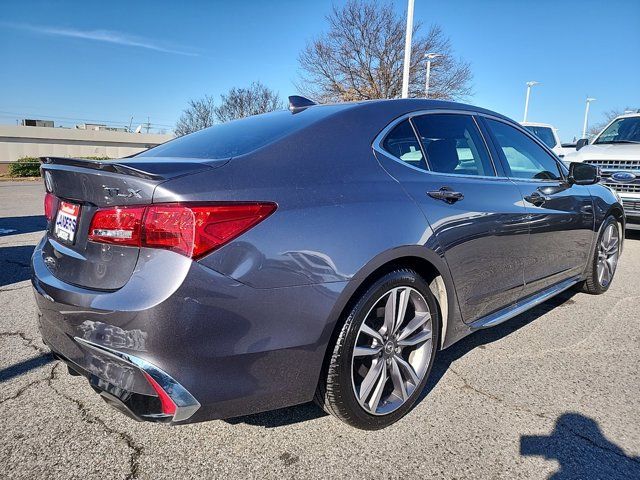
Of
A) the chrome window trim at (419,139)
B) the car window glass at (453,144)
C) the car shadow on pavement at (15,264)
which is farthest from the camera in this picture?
the car shadow on pavement at (15,264)

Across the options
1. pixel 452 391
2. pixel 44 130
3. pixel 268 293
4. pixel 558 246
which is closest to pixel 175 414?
pixel 268 293

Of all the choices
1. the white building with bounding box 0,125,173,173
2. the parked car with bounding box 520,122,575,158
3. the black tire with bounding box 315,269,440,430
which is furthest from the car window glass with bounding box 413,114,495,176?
the white building with bounding box 0,125,173,173

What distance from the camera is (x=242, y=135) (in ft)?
8.14

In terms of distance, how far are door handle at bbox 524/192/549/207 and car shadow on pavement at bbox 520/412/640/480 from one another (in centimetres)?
146

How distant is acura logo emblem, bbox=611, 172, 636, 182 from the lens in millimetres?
7047

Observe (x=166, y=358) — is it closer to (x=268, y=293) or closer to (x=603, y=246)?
(x=268, y=293)

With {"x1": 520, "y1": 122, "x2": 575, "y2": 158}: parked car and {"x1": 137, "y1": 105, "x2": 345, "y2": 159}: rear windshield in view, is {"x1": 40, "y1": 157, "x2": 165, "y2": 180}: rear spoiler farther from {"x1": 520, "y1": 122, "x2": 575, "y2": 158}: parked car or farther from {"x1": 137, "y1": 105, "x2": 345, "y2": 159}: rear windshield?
{"x1": 520, "y1": 122, "x2": 575, "y2": 158}: parked car

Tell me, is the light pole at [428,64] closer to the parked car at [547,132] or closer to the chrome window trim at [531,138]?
the parked car at [547,132]

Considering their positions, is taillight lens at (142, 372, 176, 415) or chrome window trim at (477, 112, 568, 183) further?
chrome window trim at (477, 112, 568, 183)

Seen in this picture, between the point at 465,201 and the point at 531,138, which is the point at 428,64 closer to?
the point at 531,138

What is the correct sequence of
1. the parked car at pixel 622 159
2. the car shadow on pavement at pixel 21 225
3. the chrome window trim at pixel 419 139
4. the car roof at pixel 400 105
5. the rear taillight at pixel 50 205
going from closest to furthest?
the rear taillight at pixel 50 205
the chrome window trim at pixel 419 139
the car roof at pixel 400 105
the parked car at pixel 622 159
the car shadow on pavement at pixel 21 225

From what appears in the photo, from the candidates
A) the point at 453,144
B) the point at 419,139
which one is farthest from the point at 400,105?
the point at 453,144

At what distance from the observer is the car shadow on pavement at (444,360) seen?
243 cm

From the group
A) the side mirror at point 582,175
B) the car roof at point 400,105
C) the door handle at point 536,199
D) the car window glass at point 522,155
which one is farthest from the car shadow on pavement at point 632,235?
the car roof at point 400,105
